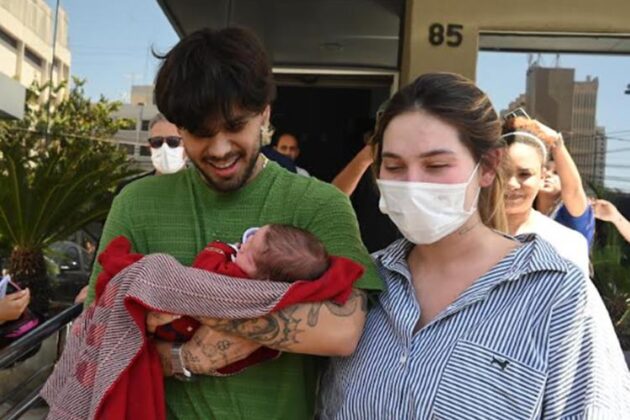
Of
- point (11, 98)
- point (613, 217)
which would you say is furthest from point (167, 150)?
point (11, 98)

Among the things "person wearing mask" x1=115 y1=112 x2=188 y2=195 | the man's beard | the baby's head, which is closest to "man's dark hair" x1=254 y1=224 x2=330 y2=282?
the baby's head

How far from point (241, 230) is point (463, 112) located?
0.55 m

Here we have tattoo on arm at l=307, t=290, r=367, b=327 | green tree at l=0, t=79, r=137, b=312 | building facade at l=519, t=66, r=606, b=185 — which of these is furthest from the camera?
building facade at l=519, t=66, r=606, b=185

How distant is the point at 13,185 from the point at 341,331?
14.9 ft

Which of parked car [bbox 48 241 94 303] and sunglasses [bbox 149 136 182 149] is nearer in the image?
sunglasses [bbox 149 136 182 149]

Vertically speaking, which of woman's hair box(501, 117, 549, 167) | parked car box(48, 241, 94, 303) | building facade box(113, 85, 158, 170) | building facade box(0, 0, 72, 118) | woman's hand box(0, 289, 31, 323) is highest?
building facade box(0, 0, 72, 118)

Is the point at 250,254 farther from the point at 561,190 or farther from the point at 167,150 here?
the point at 561,190

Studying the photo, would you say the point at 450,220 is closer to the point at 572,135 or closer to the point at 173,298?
the point at 173,298

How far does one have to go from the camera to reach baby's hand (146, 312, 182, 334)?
4.57 ft

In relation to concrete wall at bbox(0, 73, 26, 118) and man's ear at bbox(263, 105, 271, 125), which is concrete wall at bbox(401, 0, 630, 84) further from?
man's ear at bbox(263, 105, 271, 125)

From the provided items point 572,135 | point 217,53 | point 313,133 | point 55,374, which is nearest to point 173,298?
point 55,374

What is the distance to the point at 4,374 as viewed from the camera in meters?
3.73

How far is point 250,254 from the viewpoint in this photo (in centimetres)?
145

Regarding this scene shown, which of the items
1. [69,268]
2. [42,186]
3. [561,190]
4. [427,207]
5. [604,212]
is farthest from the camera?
[69,268]
